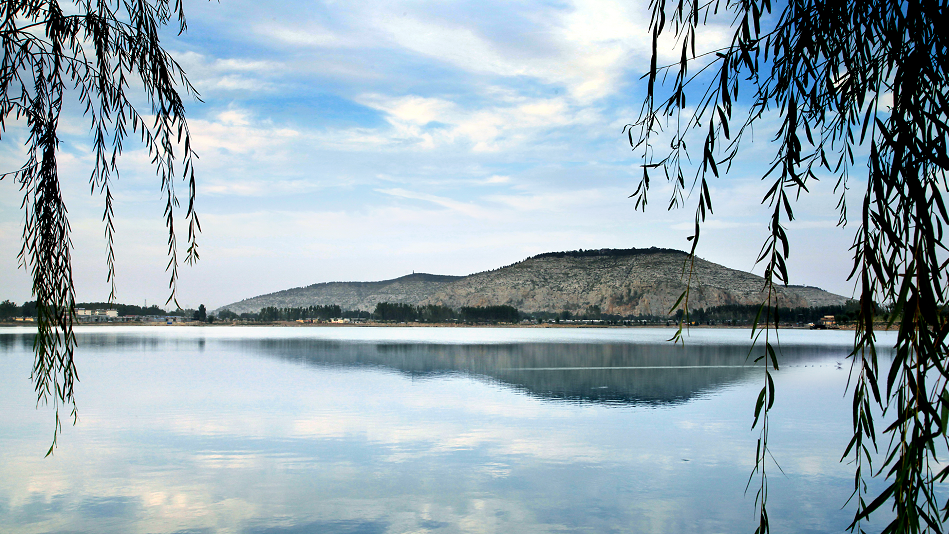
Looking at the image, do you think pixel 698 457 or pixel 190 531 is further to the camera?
pixel 698 457

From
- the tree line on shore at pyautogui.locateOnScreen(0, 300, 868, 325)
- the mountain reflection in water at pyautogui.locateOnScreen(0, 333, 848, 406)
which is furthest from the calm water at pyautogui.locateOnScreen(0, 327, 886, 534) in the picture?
the tree line on shore at pyautogui.locateOnScreen(0, 300, 868, 325)

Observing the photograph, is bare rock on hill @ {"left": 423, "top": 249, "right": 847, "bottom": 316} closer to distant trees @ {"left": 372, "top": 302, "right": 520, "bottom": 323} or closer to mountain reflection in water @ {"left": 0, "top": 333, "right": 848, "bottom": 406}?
distant trees @ {"left": 372, "top": 302, "right": 520, "bottom": 323}

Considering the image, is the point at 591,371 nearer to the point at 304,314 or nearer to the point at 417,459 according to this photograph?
the point at 417,459

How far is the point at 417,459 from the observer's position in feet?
41.7

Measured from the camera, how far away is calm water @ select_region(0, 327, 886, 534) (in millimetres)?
9273

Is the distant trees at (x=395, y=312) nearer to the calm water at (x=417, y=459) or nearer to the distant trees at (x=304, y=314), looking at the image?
the distant trees at (x=304, y=314)

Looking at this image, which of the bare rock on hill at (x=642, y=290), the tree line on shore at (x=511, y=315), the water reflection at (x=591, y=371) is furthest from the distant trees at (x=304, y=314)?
the water reflection at (x=591, y=371)

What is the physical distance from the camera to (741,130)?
3037 millimetres

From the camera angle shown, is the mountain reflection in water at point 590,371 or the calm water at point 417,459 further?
the mountain reflection in water at point 590,371

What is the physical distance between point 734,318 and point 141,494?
500 feet

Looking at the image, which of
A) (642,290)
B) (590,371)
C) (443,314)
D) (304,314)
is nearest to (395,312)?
(443,314)

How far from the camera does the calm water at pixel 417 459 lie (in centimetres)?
927

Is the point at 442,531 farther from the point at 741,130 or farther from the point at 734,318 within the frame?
the point at 734,318

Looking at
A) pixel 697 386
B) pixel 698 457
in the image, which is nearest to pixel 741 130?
pixel 698 457
